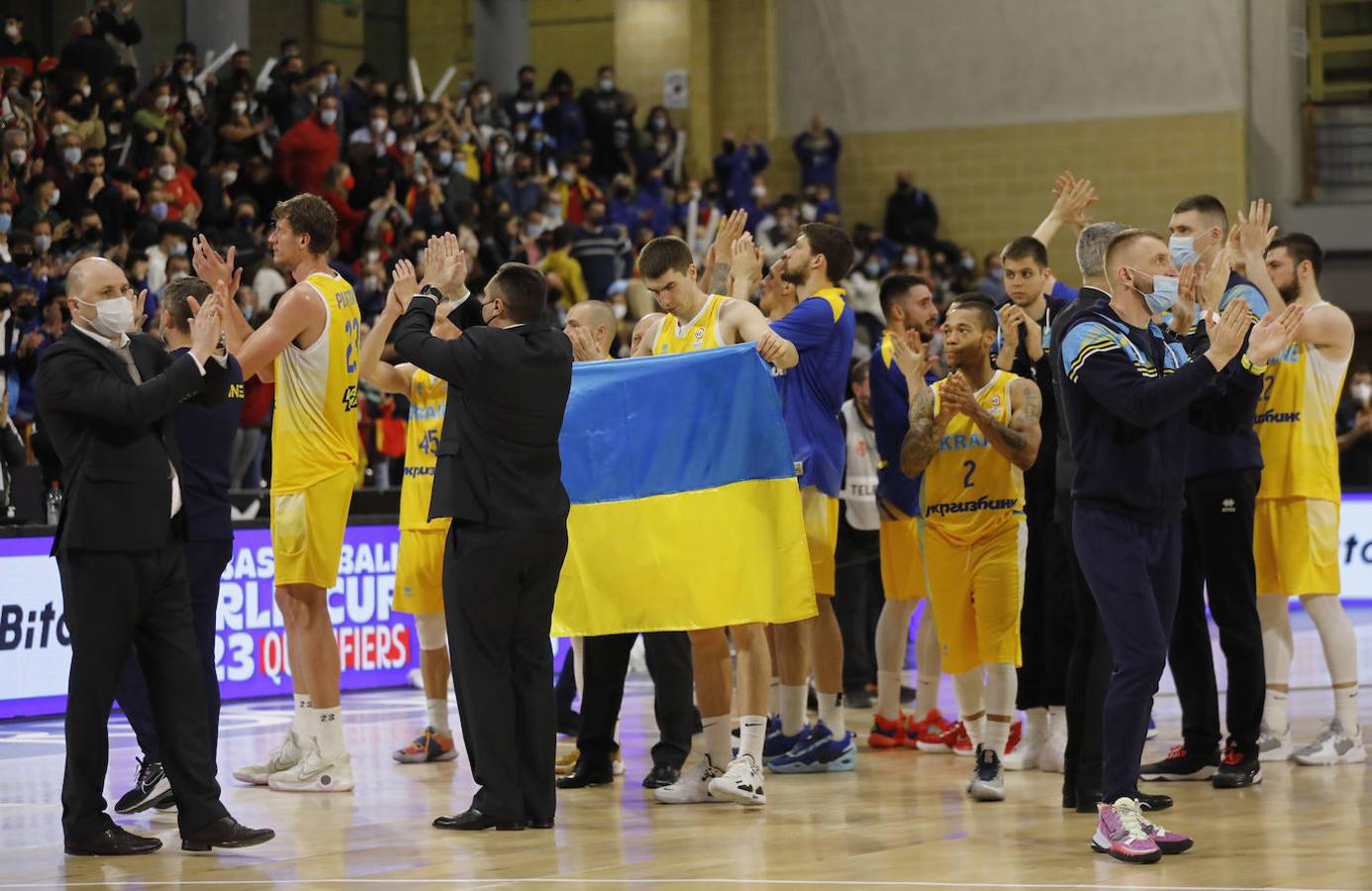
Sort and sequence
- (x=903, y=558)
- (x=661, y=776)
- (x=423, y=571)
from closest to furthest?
(x=661, y=776)
(x=423, y=571)
(x=903, y=558)

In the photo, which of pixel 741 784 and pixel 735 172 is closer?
pixel 741 784

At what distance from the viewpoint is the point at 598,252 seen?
850 inches

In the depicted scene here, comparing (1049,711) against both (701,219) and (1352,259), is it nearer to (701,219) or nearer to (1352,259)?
(701,219)

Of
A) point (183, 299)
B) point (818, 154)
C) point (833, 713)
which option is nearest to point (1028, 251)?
point (833, 713)

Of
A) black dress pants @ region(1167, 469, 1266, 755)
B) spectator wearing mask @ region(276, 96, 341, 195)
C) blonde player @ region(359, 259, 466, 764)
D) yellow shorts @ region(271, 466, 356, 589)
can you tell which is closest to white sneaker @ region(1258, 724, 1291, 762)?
black dress pants @ region(1167, 469, 1266, 755)

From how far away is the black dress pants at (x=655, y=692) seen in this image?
8.63 metres

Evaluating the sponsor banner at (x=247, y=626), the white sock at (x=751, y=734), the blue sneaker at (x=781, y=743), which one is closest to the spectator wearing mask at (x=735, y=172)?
the sponsor banner at (x=247, y=626)

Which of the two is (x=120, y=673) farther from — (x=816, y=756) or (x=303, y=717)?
(x=816, y=756)

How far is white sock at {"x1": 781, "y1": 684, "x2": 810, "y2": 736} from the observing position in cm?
906

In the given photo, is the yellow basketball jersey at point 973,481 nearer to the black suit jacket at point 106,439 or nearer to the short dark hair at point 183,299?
the short dark hair at point 183,299

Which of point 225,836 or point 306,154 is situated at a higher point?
point 306,154

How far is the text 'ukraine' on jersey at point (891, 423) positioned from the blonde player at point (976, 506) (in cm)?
92

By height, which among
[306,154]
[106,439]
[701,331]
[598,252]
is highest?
[306,154]

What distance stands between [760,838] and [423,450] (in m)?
3.15
